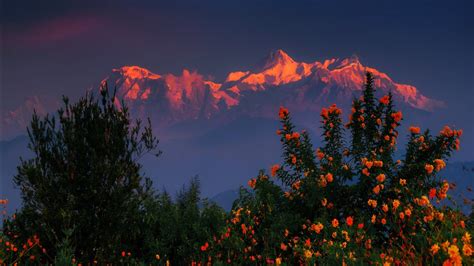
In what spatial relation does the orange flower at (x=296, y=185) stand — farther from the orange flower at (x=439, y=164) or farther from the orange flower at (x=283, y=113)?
the orange flower at (x=439, y=164)

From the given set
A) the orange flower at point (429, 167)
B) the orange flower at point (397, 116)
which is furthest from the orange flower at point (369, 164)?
the orange flower at point (397, 116)

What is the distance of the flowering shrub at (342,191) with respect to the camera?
9.02 metres

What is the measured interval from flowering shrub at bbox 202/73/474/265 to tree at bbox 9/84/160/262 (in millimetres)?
2143

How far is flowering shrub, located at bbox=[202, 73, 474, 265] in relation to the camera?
9023 mm

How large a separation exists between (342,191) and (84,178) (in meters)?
5.20

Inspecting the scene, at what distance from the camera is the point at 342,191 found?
10.1 m

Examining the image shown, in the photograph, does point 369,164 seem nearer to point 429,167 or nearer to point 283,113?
point 429,167

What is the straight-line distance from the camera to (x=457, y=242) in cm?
600

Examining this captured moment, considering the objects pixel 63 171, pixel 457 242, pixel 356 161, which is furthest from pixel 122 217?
pixel 457 242

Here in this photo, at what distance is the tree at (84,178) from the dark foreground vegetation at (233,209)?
A: 2 cm

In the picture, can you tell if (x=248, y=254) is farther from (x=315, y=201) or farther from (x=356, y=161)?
(x=356, y=161)

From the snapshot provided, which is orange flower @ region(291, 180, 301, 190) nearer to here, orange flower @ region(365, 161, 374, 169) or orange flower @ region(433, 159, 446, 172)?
orange flower @ region(365, 161, 374, 169)

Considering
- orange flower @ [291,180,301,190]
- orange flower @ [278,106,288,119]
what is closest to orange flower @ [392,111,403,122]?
orange flower @ [278,106,288,119]

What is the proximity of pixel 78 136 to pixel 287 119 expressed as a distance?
454cm
